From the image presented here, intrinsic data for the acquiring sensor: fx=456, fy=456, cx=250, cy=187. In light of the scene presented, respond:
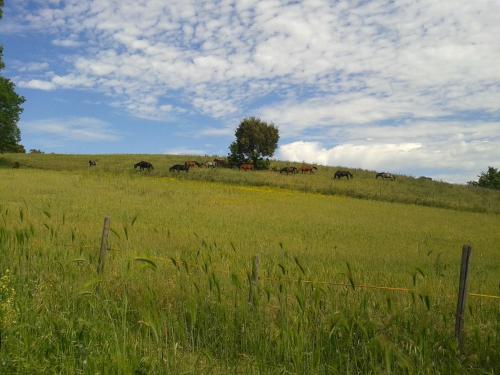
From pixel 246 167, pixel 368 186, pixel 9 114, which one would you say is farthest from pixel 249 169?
pixel 9 114

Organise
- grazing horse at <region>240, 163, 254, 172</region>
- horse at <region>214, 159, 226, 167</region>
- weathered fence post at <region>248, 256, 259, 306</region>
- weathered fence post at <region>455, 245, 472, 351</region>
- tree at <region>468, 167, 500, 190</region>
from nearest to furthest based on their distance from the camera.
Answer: weathered fence post at <region>455, 245, 472, 351</region> < weathered fence post at <region>248, 256, 259, 306</region> < grazing horse at <region>240, 163, 254, 172</region> < horse at <region>214, 159, 226, 167</region> < tree at <region>468, 167, 500, 190</region>

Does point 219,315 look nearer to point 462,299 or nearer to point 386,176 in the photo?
point 462,299

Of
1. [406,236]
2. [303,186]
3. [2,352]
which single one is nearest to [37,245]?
[2,352]

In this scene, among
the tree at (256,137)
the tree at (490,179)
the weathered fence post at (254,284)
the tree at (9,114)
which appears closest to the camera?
the weathered fence post at (254,284)

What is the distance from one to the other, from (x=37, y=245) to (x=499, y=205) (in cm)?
4324

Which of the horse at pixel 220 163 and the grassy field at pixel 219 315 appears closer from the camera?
the grassy field at pixel 219 315

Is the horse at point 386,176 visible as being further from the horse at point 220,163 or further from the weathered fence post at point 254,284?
the weathered fence post at point 254,284

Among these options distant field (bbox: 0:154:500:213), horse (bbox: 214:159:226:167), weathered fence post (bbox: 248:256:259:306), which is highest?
horse (bbox: 214:159:226:167)

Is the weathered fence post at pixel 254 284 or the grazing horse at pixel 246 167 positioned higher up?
the grazing horse at pixel 246 167

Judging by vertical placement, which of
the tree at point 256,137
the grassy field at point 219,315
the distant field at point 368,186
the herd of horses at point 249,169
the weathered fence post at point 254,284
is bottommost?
the grassy field at point 219,315

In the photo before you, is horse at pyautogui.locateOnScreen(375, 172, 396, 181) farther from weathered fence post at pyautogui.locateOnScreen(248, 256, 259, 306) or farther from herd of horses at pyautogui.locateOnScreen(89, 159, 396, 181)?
weathered fence post at pyautogui.locateOnScreen(248, 256, 259, 306)

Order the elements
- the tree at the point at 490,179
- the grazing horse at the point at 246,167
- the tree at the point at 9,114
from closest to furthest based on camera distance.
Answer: the tree at the point at 9,114
the grazing horse at the point at 246,167
the tree at the point at 490,179

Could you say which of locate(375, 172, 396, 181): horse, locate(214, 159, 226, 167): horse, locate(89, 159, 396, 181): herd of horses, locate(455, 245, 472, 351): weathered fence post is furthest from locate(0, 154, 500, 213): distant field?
locate(455, 245, 472, 351): weathered fence post

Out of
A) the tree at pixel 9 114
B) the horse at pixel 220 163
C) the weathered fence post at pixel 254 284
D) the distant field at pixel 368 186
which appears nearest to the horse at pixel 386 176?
the distant field at pixel 368 186
